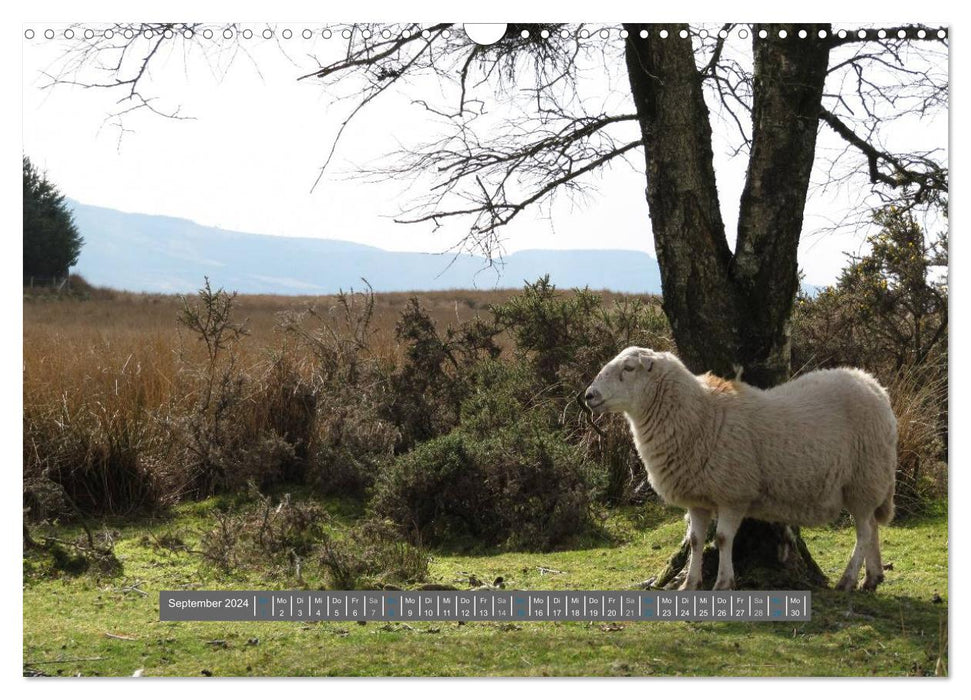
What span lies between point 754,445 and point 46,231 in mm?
4056

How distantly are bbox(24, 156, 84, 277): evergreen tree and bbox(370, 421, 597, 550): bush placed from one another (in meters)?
3.39

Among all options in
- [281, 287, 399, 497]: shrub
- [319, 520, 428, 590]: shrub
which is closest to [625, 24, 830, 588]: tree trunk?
[319, 520, 428, 590]: shrub

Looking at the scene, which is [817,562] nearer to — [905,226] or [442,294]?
[905,226]

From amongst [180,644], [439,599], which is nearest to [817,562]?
[439,599]

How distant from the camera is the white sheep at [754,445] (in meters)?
5.63

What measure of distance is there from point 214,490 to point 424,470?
218cm

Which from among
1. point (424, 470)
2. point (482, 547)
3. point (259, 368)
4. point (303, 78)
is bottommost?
point (482, 547)

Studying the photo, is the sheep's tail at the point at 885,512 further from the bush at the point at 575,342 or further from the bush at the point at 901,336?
the bush at the point at 575,342

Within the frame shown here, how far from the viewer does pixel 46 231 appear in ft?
17.6

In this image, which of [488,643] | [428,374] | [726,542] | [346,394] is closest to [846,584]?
[726,542]

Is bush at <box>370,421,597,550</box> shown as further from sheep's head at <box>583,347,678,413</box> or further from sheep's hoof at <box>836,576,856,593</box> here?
sheep's hoof at <box>836,576,856,593</box>

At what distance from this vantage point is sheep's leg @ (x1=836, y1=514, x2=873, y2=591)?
589cm

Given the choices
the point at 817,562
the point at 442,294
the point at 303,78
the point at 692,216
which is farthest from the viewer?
the point at 442,294

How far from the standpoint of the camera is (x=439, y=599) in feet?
16.2
